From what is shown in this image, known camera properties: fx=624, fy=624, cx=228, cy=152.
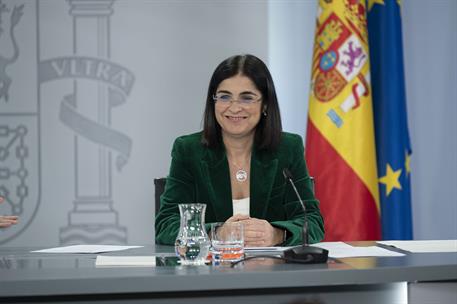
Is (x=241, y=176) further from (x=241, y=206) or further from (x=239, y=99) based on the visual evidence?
(x=239, y=99)

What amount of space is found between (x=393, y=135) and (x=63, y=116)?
1950 mm

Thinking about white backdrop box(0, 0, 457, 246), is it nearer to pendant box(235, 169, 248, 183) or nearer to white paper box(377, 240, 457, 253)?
pendant box(235, 169, 248, 183)

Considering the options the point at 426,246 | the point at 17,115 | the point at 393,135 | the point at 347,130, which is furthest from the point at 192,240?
the point at 17,115

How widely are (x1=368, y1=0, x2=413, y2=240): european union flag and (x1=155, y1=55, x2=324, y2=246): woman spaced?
1.04 meters

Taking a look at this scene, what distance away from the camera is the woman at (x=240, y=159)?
7.86 feet

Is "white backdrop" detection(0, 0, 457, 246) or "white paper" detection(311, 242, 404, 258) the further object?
"white backdrop" detection(0, 0, 457, 246)

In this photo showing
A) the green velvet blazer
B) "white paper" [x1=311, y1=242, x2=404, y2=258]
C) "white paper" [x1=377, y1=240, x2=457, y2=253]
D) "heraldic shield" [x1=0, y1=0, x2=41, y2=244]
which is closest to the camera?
"white paper" [x1=311, y1=242, x2=404, y2=258]

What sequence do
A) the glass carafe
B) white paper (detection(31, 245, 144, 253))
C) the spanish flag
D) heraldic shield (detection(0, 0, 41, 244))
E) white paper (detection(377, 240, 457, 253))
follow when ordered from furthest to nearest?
1. heraldic shield (detection(0, 0, 41, 244))
2. the spanish flag
3. white paper (detection(31, 245, 144, 253))
4. white paper (detection(377, 240, 457, 253))
5. the glass carafe

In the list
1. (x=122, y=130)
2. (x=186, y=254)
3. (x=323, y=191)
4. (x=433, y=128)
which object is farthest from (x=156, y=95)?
(x=186, y=254)

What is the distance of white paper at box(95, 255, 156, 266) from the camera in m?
1.58

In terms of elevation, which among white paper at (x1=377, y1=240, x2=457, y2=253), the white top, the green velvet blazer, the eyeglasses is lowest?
white paper at (x1=377, y1=240, x2=457, y2=253)

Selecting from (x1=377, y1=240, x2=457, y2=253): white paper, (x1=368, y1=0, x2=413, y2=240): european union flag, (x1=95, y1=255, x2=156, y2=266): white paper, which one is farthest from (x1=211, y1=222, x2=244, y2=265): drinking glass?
(x1=368, y1=0, x2=413, y2=240): european union flag

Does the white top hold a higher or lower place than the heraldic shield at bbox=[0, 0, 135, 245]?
lower

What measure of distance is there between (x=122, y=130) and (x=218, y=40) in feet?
2.68
